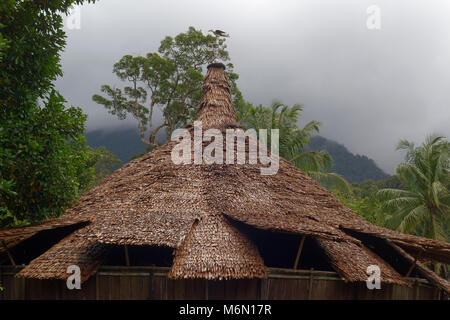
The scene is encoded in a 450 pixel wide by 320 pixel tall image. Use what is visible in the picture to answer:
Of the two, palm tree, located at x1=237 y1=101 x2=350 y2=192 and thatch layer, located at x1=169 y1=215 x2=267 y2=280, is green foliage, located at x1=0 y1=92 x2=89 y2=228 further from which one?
palm tree, located at x1=237 y1=101 x2=350 y2=192

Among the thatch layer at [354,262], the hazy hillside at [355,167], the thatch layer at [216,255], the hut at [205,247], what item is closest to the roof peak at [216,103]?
the hut at [205,247]

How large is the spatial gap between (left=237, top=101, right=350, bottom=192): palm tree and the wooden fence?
10.9 m

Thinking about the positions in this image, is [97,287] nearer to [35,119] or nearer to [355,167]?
[35,119]

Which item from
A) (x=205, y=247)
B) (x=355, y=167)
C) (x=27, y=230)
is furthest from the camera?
(x=355, y=167)

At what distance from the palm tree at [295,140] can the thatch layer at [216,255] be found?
11.6 metres

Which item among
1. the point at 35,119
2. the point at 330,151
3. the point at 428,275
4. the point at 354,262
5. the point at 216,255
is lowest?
the point at 428,275

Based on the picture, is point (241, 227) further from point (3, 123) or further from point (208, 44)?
point (208, 44)

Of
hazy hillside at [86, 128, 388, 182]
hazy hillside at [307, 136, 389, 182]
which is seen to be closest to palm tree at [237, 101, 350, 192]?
hazy hillside at [86, 128, 388, 182]

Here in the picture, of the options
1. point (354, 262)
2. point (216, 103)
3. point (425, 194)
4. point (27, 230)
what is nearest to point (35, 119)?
point (27, 230)

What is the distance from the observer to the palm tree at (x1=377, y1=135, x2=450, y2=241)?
13.2 metres

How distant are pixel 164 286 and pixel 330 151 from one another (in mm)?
76163

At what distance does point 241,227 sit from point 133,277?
227cm

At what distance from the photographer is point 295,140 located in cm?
1658

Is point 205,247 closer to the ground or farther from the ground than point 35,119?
closer to the ground
